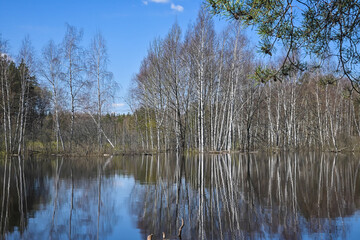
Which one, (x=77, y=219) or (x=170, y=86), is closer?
(x=77, y=219)

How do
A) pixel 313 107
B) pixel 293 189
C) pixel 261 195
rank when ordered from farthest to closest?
pixel 313 107 < pixel 293 189 < pixel 261 195

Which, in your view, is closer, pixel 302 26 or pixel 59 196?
pixel 302 26

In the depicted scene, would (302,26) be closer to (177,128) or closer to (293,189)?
(293,189)

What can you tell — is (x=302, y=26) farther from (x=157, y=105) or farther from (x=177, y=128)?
(x=157, y=105)

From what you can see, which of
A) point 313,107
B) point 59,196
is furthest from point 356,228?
point 313,107

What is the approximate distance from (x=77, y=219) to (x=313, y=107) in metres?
37.7

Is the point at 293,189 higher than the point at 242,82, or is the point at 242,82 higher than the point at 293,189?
the point at 242,82

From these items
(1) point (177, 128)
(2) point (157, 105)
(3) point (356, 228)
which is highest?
(2) point (157, 105)

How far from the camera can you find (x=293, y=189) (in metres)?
9.76

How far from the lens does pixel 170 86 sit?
98.2ft

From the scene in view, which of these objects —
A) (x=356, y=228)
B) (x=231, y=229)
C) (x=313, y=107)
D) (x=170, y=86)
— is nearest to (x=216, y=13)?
(x=231, y=229)

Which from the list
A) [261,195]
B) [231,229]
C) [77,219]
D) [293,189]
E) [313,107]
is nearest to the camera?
[231,229]

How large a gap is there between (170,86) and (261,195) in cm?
2190

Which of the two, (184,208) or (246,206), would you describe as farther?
(246,206)
